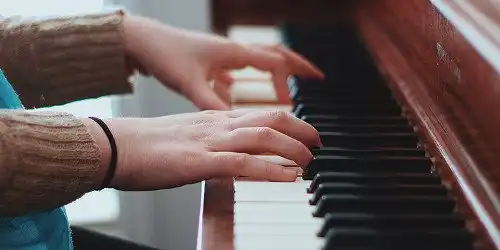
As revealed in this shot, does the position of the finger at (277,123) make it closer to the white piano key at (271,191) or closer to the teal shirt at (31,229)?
the white piano key at (271,191)

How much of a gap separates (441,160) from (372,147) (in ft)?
0.31

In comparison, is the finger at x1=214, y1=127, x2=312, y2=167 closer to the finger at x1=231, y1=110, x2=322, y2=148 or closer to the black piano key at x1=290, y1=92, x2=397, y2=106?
the finger at x1=231, y1=110, x2=322, y2=148

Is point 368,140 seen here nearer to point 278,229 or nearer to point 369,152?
point 369,152

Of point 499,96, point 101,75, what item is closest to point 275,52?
point 101,75

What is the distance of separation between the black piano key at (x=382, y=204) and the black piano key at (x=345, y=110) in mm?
253

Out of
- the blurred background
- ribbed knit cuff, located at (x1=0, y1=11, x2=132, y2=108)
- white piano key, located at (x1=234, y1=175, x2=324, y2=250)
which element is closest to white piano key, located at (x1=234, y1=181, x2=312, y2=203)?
white piano key, located at (x1=234, y1=175, x2=324, y2=250)

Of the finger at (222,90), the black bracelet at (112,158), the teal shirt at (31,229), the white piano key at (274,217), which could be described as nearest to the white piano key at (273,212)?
the white piano key at (274,217)

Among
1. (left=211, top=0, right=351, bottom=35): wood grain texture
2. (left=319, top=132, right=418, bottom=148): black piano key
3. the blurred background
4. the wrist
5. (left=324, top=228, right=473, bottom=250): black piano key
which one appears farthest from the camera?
the blurred background

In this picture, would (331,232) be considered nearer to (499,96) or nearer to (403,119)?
(499,96)

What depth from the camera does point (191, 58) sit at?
1.03 metres

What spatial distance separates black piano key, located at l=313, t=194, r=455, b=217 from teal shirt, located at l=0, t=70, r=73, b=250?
1.03 feet

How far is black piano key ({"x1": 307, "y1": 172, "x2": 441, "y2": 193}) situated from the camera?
74 cm

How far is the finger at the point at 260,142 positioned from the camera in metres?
0.74

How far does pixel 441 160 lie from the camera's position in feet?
2.50
